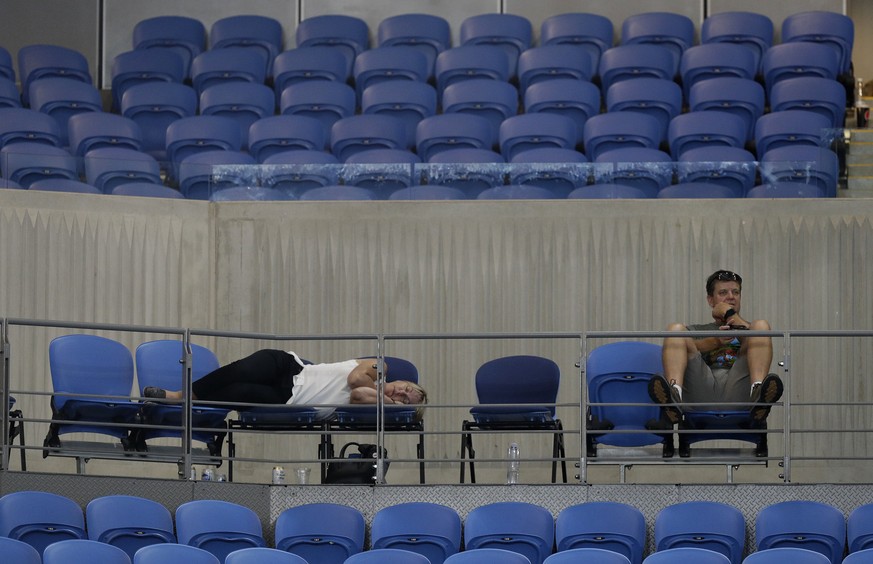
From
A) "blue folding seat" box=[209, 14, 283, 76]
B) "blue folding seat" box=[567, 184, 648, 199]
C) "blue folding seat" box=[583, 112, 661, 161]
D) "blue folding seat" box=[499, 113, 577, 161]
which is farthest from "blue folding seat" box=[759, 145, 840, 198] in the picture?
"blue folding seat" box=[209, 14, 283, 76]

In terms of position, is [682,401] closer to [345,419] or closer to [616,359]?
[616,359]

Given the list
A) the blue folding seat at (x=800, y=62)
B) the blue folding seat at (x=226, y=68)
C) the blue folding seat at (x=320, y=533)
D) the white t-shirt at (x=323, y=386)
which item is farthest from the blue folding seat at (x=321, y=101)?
the blue folding seat at (x=320, y=533)

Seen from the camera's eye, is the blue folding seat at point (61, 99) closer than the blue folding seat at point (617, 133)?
No

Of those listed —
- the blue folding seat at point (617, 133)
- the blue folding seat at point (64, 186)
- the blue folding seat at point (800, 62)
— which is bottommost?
the blue folding seat at point (64, 186)

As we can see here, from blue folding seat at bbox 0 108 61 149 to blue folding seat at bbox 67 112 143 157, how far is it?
163 mm

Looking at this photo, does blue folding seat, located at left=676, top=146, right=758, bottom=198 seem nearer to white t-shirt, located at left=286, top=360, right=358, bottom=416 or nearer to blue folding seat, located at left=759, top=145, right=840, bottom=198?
blue folding seat, located at left=759, top=145, right=840, bottom=198

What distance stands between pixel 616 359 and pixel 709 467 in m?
1.72

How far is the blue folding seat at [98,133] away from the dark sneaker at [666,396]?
5327mm

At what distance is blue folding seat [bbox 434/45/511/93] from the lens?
12711 millimetres

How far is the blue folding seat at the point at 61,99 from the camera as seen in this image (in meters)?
12.4

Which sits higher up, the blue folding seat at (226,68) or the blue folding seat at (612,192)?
the blue folding seat at (226,68)

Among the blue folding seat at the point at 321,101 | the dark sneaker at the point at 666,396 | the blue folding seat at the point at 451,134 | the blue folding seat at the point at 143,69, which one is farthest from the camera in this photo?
the blue folding seat at the point at 143,69

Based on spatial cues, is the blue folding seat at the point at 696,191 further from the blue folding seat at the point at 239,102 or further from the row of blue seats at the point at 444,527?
the blue folding seat at the point at 239,102

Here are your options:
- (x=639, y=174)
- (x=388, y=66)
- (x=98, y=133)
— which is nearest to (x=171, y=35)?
(x=388, y=66)
